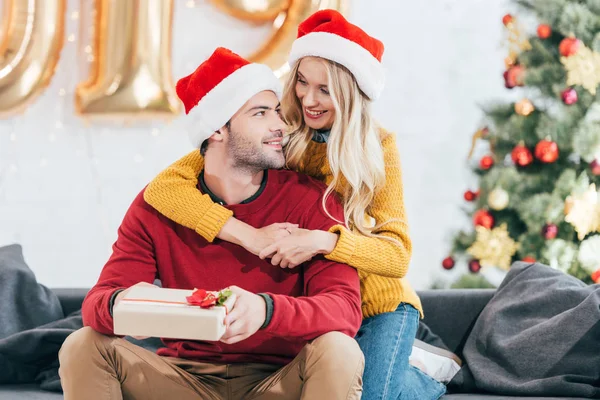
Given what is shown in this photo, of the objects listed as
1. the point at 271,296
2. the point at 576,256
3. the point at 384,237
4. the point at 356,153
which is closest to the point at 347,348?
the point at 271,296

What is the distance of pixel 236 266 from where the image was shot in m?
2.26

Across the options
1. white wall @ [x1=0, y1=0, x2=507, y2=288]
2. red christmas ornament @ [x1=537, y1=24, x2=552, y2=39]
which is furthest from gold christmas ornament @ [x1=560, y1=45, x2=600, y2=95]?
white wall @ [x1=0, y1=0, x2=507, y2=288]

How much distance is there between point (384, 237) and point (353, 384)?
53 cm

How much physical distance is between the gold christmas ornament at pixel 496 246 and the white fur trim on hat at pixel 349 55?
1684mm

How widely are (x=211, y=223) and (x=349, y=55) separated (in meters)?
0.69

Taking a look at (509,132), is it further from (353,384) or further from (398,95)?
(353,384)

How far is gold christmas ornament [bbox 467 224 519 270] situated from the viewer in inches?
155

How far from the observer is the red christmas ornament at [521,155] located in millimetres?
3828

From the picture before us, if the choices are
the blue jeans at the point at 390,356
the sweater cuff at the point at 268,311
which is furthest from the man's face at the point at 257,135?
the blue jeans at the point at 390,356

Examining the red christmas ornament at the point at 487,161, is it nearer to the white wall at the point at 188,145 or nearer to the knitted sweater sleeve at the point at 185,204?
the white wall at the point at 188,145

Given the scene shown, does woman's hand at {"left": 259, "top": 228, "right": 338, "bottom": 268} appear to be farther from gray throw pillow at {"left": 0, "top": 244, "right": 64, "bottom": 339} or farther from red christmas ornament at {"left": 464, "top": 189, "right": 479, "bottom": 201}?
red christmas ornament at {"left": 464, "top": 189, "right": 479, "bottom": 201}

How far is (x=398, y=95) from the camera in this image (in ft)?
14.3

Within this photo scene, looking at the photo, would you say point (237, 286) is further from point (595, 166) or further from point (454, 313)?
point (595, 166)

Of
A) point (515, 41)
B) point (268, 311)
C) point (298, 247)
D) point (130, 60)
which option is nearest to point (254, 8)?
point (130, 60)
